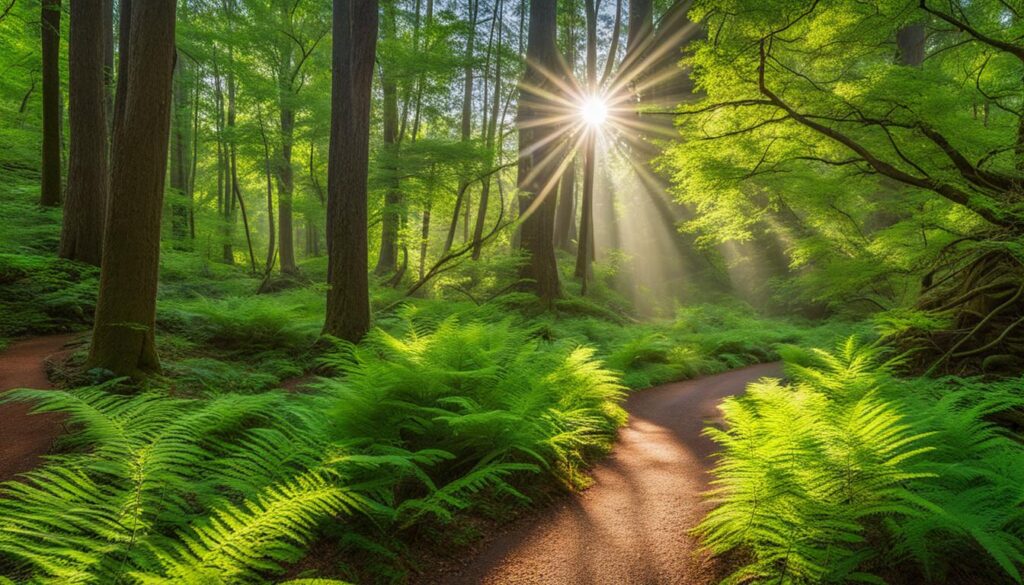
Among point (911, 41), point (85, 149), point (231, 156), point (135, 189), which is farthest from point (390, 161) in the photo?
point (911, 41)

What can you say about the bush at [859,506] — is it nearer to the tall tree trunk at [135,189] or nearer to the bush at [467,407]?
the bush at [467,407]

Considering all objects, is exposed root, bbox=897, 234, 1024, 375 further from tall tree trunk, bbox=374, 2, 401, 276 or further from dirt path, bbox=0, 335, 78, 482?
tall tree trunk, bbox=374, 2, 401, 276

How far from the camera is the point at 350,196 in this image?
7.11 metres

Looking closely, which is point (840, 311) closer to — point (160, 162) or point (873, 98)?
point (873, 98)

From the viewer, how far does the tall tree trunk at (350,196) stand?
7.05m

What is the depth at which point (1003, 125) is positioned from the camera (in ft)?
20.8

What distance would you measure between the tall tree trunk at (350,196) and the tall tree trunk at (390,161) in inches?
200

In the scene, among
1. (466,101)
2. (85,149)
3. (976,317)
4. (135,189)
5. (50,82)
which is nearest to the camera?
(135,189)

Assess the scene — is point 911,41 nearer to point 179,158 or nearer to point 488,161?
point 488,161

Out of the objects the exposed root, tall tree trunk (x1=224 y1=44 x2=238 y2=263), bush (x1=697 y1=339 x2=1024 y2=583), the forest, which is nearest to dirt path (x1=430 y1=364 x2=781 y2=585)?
the forest

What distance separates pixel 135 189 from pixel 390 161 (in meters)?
8.32

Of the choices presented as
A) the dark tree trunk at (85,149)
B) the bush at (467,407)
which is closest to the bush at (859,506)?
the bush at (467,407)

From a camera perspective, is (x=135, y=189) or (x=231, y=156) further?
(x=231, y=156)

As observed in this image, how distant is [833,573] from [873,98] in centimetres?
662
